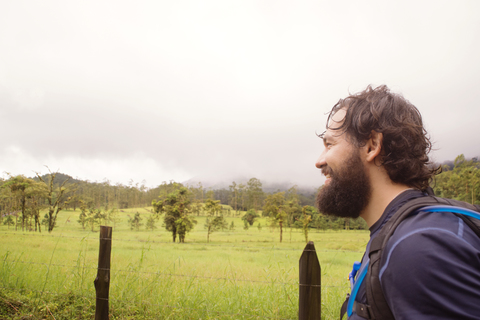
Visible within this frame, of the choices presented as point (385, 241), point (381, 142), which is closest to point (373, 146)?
point (381, 142)

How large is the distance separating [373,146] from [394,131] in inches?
5.1

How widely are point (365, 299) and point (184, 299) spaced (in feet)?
10.8

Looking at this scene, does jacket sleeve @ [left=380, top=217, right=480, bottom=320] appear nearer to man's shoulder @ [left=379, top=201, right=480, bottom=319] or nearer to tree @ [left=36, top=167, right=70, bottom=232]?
man's shoulder @ [left=379, top=201, right=480, bottom=319]

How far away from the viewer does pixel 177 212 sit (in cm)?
2597

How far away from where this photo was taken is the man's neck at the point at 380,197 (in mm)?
1318

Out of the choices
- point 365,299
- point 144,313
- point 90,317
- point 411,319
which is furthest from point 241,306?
point 411,319

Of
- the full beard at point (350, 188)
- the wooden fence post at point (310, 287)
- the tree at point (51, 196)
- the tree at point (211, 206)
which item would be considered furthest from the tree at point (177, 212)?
the full beard at point (350, 188)

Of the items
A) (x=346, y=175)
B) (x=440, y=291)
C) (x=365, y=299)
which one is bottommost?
(x=365, y=299)

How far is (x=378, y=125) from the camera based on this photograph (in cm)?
143

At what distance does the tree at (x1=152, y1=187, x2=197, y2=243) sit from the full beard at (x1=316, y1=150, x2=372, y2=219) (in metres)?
24.8

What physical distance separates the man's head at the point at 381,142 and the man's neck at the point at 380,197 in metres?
0.03

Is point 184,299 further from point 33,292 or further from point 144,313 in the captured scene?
point 33,292

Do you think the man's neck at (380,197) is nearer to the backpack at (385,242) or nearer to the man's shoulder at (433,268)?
the backpack at (385,242)

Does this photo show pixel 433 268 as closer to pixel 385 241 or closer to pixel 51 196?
pixel 385 241
